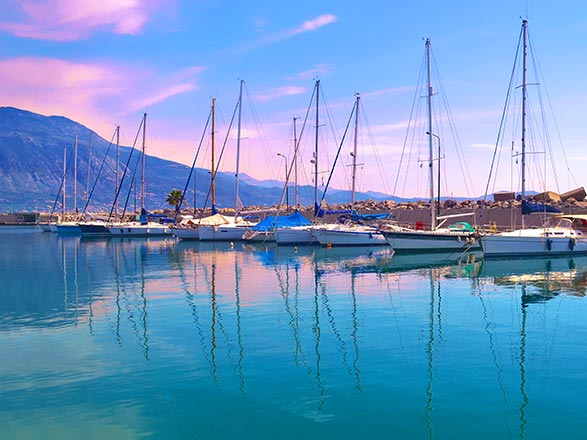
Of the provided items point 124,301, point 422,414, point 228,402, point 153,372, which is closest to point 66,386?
point 153,372

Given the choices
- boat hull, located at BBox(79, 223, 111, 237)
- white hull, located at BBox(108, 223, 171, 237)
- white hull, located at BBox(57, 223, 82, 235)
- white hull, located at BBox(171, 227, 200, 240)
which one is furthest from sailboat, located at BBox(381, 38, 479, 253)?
white hull, located at BBox(57, 223, 82, 235)

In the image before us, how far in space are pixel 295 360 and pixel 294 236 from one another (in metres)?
44.8

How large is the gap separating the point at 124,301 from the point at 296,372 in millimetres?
12898

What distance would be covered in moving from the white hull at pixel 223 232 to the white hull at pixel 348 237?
46.2 feet

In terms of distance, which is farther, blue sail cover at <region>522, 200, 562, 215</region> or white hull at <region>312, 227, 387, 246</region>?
white hull at <region>312, 227, 387, 246</region>

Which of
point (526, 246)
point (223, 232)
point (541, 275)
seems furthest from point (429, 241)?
point (223, 232)

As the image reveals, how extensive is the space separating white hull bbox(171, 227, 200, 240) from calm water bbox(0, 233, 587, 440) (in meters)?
39.1

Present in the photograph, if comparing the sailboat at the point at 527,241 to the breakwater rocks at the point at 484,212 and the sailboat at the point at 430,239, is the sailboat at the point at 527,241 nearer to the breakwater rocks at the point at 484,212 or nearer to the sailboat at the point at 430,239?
the sailboat at the point at 430,239

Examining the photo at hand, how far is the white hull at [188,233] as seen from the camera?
69.3 metres

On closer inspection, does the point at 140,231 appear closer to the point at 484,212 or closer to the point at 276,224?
the point at 276,224

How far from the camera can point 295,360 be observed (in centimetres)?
1466

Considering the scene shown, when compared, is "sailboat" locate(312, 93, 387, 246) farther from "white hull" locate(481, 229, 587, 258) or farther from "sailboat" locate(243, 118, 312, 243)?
"white hull" locate(481, 229, 587, 258)

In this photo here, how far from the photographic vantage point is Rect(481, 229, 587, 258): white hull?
137 ft

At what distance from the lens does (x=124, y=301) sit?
2434 cm
